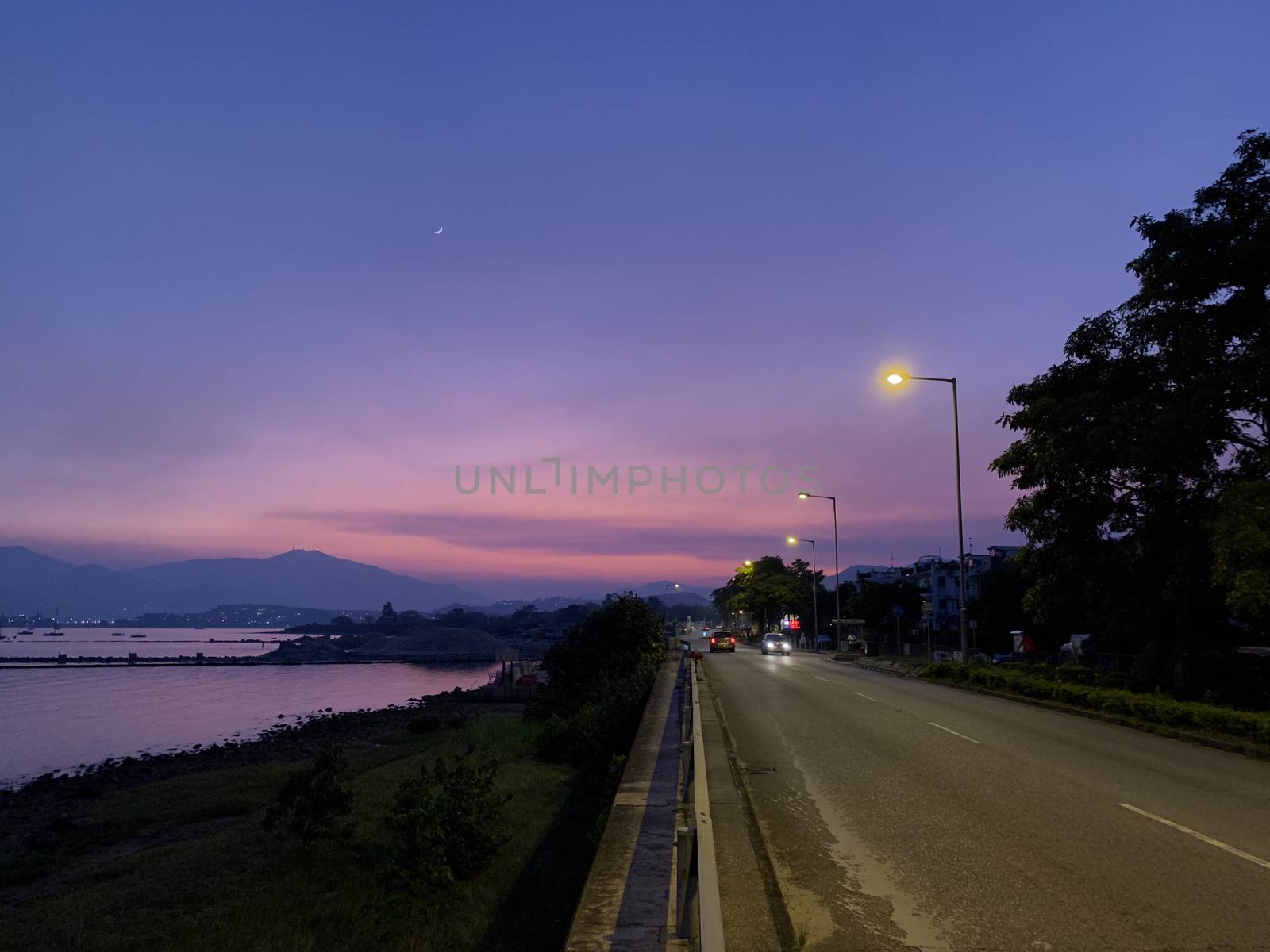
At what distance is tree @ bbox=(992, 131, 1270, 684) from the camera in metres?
18.4

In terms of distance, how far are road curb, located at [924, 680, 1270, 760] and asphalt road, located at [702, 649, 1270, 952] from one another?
0.41 metres

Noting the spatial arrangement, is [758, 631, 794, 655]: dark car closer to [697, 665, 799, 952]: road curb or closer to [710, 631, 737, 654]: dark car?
[710, 631, 737, 654]: dark car

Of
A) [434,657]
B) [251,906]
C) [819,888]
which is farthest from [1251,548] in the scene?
[434,657]

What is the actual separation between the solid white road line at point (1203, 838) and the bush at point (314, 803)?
11.4 meters

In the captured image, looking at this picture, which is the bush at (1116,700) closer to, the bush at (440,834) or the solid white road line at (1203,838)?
the solid white road line at (1203,838)

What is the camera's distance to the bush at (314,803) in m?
14.1

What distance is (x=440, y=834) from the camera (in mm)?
11023

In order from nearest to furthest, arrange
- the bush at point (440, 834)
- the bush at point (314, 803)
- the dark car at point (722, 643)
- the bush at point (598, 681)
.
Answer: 1. the bush at point (440, 834)
2. the bush at point (314, 803)
3. the bush at point (598, 681)
4. the dark car at point (722, 643)

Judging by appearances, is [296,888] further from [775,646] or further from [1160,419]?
[775,646]

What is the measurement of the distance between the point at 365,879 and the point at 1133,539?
1886 cm

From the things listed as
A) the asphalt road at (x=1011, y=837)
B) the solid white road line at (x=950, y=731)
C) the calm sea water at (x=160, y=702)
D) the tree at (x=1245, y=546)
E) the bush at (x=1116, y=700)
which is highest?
the tree at (x=1245, y=546)

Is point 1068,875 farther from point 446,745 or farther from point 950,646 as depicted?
point 950,646

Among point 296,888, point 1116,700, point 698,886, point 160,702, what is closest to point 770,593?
point 160,702

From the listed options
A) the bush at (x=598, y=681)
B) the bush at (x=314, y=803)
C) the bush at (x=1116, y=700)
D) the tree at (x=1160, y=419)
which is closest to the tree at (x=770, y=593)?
the bush at (x=598, y=681)
